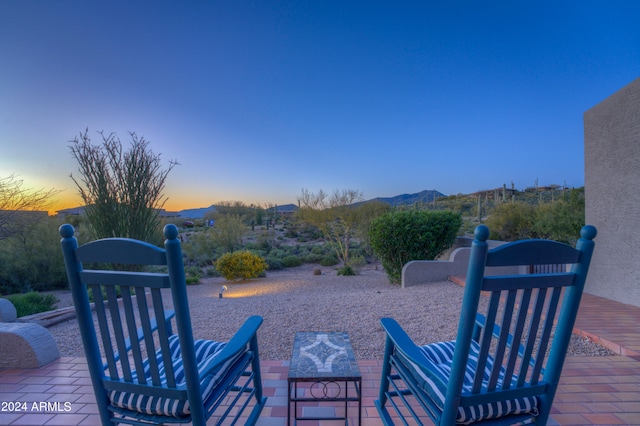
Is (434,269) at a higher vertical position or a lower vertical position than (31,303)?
lower

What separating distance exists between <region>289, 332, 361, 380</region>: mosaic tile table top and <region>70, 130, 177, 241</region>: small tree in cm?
→ 528

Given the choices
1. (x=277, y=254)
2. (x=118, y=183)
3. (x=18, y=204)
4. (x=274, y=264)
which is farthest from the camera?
(x=277, y=254)

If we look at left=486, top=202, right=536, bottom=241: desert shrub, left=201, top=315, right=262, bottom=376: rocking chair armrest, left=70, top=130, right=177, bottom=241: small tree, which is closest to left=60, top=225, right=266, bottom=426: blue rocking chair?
left=201, top=315, right=262, bottom=376: rocking chair armrest

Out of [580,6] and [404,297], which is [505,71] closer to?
[580,6]

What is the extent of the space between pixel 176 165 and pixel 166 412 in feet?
18.8

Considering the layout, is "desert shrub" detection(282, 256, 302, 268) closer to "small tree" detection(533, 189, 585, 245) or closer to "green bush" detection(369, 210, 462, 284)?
"green bush" detection(369, 210, 462, 284)

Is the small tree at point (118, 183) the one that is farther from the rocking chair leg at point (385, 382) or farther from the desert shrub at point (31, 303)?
the rocking chair leg at point (385, 382)

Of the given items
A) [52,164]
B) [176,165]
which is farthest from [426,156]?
[52,164]

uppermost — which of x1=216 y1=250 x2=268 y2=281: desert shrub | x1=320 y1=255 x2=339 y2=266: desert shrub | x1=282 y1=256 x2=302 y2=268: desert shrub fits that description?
x1=216 y1=250 x2=268 y2=281: desert shrub

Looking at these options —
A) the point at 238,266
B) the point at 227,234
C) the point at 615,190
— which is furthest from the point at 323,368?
the point at 227,234

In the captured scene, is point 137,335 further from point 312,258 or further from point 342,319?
point 312,258

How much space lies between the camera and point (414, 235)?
22.2ft

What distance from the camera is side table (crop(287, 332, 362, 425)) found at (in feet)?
5.14

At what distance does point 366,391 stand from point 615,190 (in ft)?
16.4
